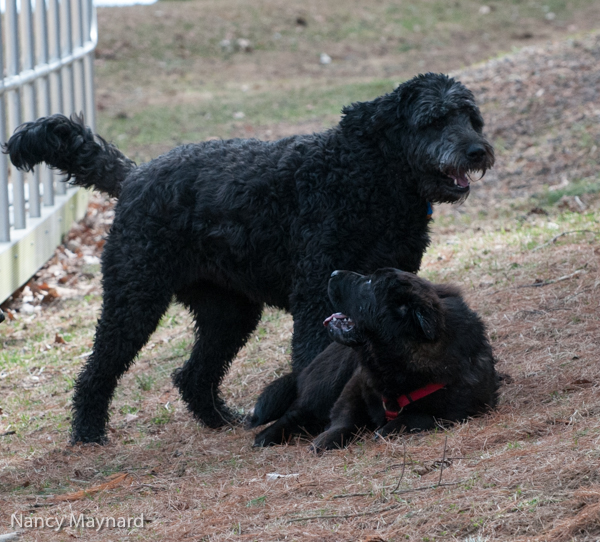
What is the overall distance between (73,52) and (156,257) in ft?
25.7

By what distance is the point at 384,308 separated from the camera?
4.91 m

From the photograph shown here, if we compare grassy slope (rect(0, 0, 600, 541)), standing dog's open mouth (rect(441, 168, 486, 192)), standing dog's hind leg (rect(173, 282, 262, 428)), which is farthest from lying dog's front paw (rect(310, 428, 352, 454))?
standing dog's open mouth (rect(441, 168, 486, 192))

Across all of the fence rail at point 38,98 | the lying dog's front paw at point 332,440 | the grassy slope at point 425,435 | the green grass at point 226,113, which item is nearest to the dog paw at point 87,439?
the grassy slope at point 425,435

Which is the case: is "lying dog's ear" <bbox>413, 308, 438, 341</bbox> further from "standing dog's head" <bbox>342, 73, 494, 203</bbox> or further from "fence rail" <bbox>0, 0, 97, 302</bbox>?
"fence rail" <bbox>0, 0, 97, 302</bbox>

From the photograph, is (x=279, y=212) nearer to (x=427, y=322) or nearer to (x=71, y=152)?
(x=427, y=322)

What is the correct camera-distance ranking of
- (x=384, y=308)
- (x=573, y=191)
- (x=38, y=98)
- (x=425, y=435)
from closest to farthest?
(x=425, y=435) < (x=384, y=308) < (x=573, y=191) < (x=38, y=98)

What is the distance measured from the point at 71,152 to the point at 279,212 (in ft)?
5.52

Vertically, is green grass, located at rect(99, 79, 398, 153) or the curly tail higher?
the curly tail

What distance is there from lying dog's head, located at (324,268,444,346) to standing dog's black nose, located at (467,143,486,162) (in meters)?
0.93

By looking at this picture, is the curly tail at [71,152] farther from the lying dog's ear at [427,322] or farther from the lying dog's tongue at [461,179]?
the lying dog's ear at [427,322]

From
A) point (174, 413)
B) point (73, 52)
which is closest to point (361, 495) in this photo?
point (174, 413)

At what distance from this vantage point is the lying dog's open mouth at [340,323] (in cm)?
503

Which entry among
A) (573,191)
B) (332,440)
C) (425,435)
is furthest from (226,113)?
(425,435)

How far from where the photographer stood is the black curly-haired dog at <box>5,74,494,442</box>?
5520 millimetres
